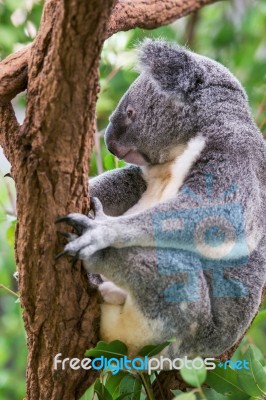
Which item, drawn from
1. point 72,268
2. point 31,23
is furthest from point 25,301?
point 31,23

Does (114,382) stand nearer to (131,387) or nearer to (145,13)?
(131,387)

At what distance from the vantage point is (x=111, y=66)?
172 inches

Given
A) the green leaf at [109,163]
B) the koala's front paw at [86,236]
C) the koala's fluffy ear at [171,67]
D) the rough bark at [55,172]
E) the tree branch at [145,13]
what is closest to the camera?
the rough bark at [55,172]

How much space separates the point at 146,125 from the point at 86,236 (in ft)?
2.79

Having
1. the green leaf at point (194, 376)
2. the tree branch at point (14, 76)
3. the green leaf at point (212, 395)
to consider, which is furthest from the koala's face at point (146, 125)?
the green leaf at point (194, 376)

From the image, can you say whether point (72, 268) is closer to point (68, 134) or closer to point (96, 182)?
point (68, 134)

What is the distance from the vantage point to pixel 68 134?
2.19m

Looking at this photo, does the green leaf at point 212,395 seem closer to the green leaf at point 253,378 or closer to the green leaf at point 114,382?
the green leaf at point 253,378

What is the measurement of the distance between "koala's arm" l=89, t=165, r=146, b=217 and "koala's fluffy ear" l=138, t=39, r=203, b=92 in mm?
452

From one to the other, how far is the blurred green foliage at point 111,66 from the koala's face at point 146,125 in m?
0.49

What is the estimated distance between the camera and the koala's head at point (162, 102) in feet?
9.26

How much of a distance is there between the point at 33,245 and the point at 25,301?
0.86ft

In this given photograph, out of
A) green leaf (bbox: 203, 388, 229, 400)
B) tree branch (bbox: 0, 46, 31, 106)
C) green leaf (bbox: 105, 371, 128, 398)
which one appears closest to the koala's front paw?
tree branch (bbox: 0, 46, 31, 106)

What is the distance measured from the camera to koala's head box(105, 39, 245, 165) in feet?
9.26
